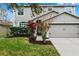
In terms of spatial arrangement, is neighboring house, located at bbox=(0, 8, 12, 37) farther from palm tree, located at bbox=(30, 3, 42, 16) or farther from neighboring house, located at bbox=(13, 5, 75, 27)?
palm tree, located at bbox=(30, 3, 42, 16)

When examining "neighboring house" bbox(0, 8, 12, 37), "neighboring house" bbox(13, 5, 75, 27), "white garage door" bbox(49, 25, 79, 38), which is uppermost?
"neighboring house" bbox(13, 5, 75, 27)

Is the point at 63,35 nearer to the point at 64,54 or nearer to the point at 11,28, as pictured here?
the point at 64,54

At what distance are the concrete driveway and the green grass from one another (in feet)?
0.42

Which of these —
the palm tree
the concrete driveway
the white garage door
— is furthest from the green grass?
the palm tree

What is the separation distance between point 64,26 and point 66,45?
472 mm

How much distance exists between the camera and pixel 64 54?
1116 cm

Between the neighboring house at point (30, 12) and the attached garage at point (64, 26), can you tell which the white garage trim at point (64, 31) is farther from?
the neighboring house at point (30, 12)

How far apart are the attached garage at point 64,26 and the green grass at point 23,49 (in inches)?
15.5

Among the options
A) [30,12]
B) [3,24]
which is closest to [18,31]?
[3,24]

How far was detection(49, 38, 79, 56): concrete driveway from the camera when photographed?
36.8 ft

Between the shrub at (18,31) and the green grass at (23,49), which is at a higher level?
the shrub at (18,31)

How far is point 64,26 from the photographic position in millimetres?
11422

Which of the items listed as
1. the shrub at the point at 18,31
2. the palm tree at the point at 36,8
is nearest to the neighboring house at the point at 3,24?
the shrub at the point at 18,31

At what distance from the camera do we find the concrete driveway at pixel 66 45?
11219mm
